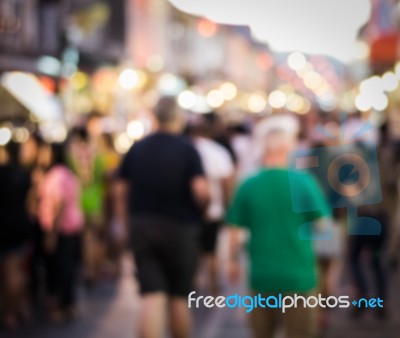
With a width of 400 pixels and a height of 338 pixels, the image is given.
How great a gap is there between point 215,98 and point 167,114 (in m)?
39.4

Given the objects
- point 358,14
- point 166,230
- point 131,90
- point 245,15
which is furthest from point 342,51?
point 131,90

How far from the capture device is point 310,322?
4160mm

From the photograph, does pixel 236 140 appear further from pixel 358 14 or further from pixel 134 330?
pixel 358 14

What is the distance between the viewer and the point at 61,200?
766cm

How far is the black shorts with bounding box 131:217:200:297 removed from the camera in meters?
4.92

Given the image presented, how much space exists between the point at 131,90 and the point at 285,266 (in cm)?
2261

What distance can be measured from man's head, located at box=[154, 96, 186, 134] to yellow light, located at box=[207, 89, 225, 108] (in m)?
36.9

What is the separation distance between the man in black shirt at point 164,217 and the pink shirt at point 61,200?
266cm

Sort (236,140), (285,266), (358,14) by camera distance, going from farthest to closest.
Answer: (236,140)
(285,266)
(358,14)

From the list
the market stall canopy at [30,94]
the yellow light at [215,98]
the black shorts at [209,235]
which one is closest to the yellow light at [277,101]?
the black shorts at [209,235]

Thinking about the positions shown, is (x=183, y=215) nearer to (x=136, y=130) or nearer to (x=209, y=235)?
(x=209, y=235)

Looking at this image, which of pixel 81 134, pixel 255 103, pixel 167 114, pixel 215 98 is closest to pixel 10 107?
pixel 81 134

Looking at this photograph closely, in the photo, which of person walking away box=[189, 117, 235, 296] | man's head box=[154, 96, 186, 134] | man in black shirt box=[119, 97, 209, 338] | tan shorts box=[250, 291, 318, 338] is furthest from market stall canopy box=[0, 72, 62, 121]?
tan shorts box=[250, 291, 318, 338]
